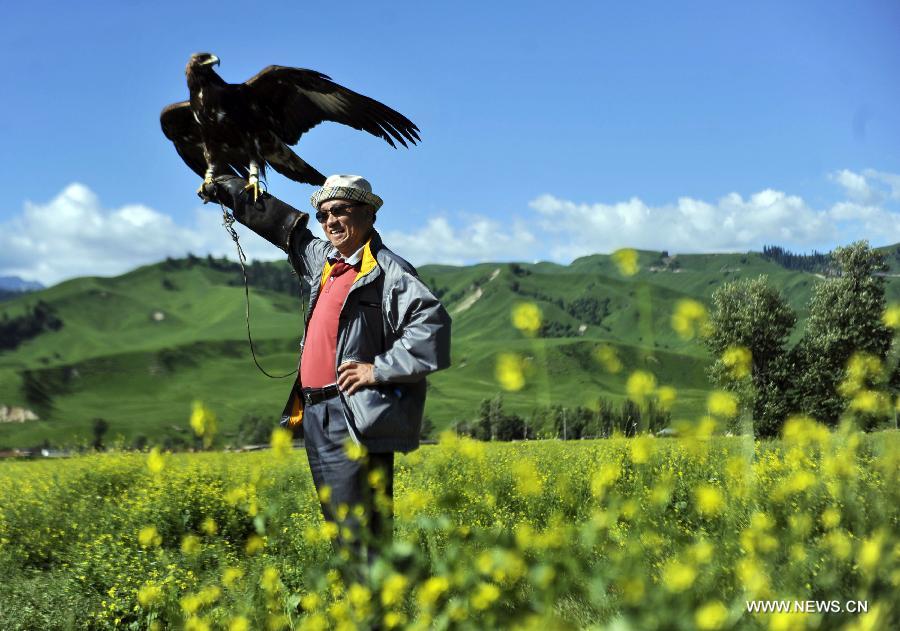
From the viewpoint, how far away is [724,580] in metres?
3.74

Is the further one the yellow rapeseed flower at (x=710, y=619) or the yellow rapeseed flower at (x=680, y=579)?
the yellow rapeseed flower at (x=680, y=579)

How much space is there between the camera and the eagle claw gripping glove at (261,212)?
550 cm

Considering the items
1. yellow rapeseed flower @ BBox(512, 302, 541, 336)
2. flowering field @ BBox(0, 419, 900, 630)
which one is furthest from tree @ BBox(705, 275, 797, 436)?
yellow rapeseed flower @ BBox(512, 302, 541, 336)

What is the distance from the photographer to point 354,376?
4.54 metres

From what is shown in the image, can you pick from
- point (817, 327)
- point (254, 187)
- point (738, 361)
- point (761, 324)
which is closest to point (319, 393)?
point (254, 187)

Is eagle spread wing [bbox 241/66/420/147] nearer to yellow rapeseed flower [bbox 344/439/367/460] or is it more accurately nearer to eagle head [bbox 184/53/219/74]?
eagle head [bbox 184/53/219/74]

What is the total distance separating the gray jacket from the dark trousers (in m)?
0.17

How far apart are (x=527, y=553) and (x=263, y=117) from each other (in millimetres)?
3915

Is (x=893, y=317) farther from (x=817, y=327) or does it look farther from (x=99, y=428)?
(x=99, y=428)

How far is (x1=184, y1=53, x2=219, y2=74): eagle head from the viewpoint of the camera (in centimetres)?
564

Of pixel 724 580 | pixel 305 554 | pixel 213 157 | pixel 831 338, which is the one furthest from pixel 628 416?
pixel 831 338

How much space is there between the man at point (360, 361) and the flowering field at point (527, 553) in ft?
0.88

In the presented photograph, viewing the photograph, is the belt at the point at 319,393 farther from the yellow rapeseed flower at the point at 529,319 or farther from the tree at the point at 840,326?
the tree at the point at 840,326

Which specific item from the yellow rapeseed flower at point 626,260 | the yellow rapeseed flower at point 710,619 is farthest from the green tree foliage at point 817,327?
the yellow rapeseed flower at point 710,619
